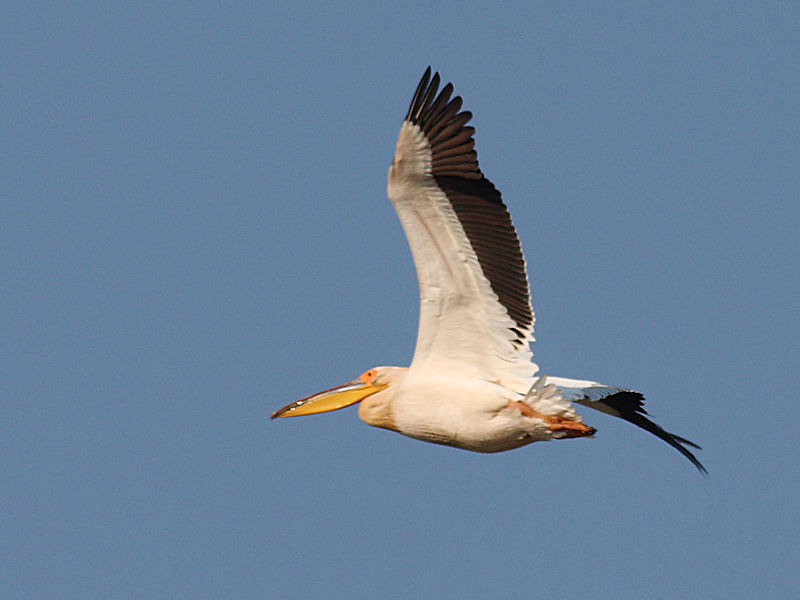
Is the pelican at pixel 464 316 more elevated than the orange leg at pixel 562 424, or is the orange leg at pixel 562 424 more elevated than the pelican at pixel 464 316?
the pelican at pixel 464 316

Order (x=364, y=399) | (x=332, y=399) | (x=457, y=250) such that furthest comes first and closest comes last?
(x=332, y=399), (x=364, y=399), (x=457, y=250)

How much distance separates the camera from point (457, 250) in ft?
38.7

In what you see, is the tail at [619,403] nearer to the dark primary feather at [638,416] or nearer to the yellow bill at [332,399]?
the dark primary feather at [638,416]

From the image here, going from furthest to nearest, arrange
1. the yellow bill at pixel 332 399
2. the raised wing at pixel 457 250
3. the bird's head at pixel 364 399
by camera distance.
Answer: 1. the yellow bill at pixel 332 399
2. the bird's head at pixel 364 399
3. the raised wing at pixel 457 250

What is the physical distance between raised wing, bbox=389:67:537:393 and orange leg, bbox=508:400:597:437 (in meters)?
0.35

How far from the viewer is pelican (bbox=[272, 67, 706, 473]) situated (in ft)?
38.2

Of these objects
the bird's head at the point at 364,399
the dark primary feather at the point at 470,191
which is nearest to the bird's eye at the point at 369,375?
the bird's head at the point at 364,399

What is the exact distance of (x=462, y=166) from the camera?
1178cm

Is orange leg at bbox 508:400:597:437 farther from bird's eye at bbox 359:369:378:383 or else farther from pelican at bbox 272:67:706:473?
bird's eye at bbox 359:369:378:383

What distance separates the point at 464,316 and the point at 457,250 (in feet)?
1.99

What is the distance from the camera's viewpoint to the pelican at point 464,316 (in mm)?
11656

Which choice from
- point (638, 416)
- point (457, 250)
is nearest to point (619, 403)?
point (638, 416)

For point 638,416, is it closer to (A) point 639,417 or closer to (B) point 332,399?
(A) point 639,417

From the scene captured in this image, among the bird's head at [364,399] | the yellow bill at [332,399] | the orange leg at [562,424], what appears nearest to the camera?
the orange leg at [562,424]
